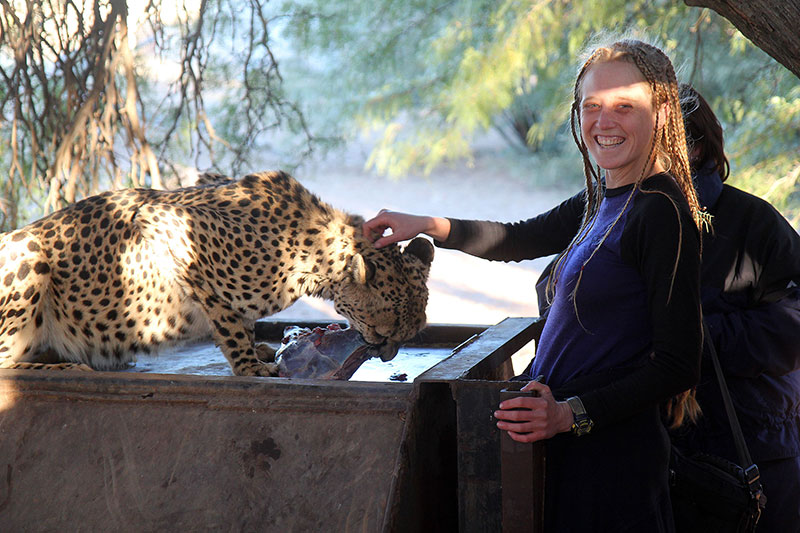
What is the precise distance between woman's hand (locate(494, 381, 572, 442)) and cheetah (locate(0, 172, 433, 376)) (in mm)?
1350

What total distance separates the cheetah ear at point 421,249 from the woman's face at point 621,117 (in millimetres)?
1275

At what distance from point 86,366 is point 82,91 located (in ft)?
8.31

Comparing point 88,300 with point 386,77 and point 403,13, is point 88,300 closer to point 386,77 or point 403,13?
point 403,13

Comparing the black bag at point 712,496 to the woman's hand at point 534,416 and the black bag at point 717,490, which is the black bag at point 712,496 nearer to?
the black bag at point 717,490

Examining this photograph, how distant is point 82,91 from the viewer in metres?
4.93

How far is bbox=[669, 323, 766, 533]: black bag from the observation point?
203 centimetres

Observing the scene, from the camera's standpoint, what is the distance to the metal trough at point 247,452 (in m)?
1.98

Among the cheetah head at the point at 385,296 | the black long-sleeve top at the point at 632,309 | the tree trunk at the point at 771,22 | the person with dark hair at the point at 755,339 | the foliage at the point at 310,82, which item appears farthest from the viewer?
the foliage at the point at 310,82

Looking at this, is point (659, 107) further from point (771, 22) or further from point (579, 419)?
point (771, 22)

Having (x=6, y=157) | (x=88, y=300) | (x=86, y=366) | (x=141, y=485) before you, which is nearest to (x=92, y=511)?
(x=141, y=485)

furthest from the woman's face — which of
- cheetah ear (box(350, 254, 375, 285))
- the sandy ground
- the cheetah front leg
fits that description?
the sandy ground

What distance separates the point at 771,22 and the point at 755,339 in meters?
1.06

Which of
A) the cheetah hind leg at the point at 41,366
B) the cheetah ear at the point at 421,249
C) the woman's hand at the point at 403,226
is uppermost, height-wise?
the woman's hand at the point at 403,226

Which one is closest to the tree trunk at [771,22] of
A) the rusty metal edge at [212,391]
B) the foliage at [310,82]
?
the foliage at [310,82]
